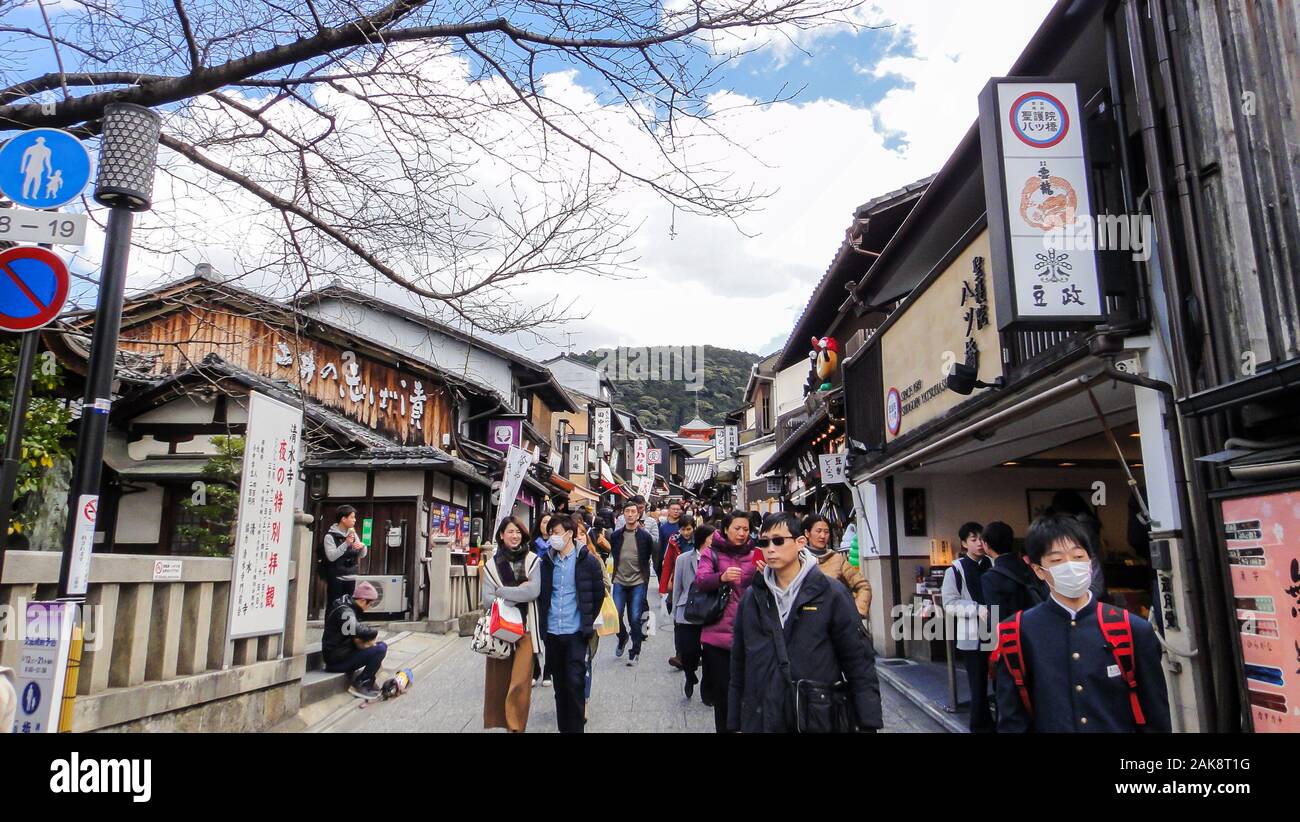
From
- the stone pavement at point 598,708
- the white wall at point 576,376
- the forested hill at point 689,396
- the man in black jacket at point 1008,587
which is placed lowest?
the stone pavement at point 598,708

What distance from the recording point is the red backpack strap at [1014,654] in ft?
11.5

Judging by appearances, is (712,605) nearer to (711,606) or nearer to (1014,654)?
(711,606)

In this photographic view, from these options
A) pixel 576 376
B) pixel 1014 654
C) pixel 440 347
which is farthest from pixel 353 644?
pixel 576 376

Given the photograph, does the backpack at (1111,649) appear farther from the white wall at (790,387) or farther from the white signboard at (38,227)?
the white wall at (790,387)

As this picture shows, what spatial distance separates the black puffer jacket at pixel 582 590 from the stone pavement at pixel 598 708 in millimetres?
1481

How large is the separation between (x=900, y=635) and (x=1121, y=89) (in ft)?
26.2

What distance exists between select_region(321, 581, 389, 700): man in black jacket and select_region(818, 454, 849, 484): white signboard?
890 centimetres

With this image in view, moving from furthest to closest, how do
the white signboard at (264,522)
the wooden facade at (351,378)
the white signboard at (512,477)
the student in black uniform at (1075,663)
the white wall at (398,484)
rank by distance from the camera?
the wooden facade at (351,378), the white wall at (398,484), the white signboard at (512,477), the white signboard at (264,522), the student in black uniform at (1075,663)

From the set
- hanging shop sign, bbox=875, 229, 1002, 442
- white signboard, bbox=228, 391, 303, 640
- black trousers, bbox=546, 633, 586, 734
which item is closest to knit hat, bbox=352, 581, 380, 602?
white signboard, bbox=228, 391, 303, 640

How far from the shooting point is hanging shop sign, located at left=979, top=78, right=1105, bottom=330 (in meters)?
5.77

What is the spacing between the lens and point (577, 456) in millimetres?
38281

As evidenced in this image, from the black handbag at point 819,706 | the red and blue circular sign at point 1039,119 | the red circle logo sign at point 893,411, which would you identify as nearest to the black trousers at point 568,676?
the black handbag at point 819,706
